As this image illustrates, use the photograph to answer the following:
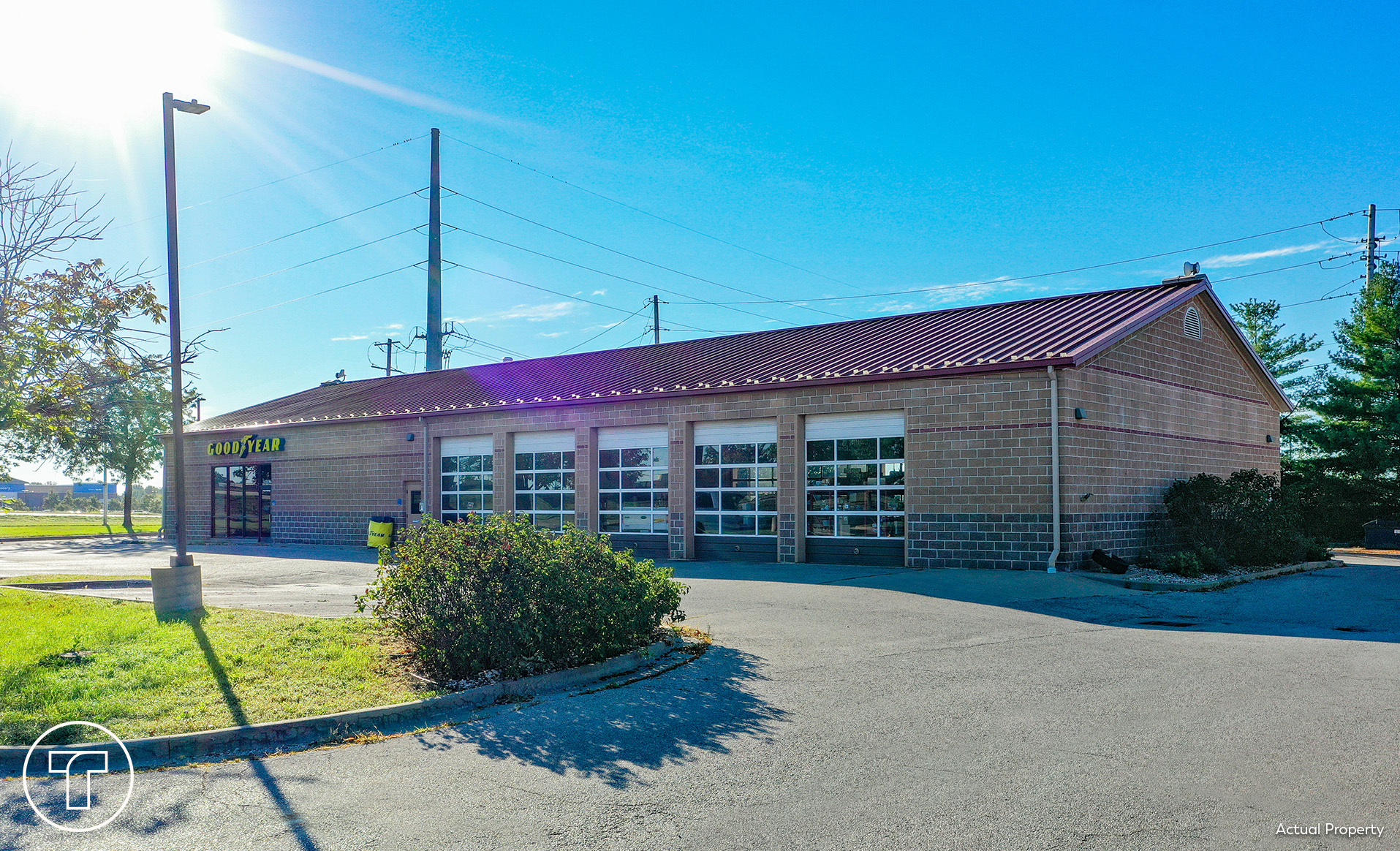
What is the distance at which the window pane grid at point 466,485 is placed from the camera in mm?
27531

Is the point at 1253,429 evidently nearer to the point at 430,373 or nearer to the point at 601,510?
the point at 601,510

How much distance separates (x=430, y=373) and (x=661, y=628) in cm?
2741

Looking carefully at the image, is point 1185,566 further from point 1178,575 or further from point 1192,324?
point 1192,324

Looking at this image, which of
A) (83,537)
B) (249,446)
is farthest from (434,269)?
(83,537)

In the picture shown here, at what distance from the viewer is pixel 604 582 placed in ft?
30.5

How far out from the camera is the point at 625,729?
6.82m

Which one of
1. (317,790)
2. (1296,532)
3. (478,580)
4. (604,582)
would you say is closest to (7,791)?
(317,790)

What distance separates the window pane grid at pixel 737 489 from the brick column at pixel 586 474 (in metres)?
3.17

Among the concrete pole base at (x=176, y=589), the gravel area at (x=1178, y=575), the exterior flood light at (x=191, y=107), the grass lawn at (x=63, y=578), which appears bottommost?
the grass lawn at (x=63, y=578)

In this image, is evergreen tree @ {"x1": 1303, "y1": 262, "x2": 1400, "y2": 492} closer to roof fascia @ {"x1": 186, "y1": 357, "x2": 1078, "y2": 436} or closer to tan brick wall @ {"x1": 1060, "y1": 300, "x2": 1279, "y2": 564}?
tan brick wall @ {"x1": 1060, "y1": 300, "x2": 1279, "y2": 564}

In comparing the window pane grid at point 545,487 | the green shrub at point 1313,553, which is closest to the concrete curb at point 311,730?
the window pane grid at point 545,487

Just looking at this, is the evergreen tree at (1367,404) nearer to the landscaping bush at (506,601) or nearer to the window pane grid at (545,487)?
the window pane grid at (545,487)

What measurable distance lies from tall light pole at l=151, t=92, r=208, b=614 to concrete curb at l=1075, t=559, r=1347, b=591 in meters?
13.5

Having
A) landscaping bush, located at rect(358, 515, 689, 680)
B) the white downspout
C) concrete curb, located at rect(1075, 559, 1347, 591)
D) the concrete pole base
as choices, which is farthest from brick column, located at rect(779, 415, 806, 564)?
the concrete pole base
